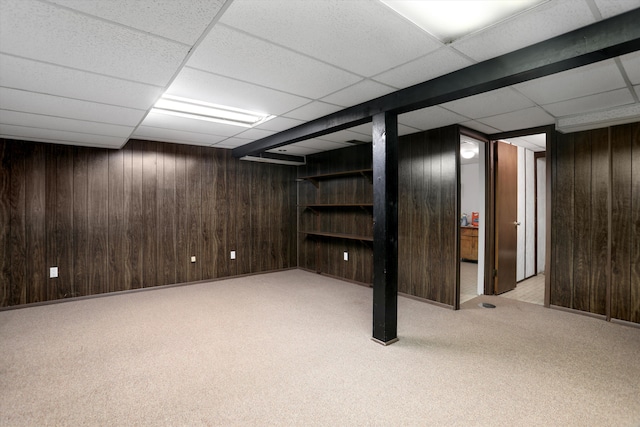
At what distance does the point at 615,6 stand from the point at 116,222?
214 inches

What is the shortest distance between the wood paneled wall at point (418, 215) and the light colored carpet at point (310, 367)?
54 centimetres

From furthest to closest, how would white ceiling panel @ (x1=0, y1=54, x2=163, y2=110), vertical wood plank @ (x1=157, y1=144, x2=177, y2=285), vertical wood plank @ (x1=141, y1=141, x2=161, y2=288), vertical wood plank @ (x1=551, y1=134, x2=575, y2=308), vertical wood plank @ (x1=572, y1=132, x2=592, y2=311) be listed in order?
vertical wood plank @ (x1=157, y1=144, x2=177, y2=285)
vertical wood plank @ (x1=141, y1=141, x2=161, y2=288)
vertical wood plank @ (x1=551, y1=134, x2=575, y2=308)
vertical wood plank @ (x1=572, y1=132, x2=592, y2=311)
white ceiling panel @ (x1=0, y1=54, x2=163, y2=110)

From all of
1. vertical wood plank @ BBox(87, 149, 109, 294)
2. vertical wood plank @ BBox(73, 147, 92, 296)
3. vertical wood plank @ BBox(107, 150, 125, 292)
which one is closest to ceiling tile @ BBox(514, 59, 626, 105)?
vertical wood plank @ BBox(107, 150, 125, 292)

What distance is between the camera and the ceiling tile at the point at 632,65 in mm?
2113

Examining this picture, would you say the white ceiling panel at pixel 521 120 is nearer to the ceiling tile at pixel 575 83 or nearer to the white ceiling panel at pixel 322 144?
the ceiling tile at pixel 575 83

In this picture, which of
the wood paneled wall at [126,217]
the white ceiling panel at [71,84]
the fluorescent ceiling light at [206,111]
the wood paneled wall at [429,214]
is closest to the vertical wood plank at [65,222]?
the wood paneled wall at [126,217]

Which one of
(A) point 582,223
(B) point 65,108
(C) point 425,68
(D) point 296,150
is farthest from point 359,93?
(A) point 582,223

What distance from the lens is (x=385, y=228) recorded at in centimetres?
282

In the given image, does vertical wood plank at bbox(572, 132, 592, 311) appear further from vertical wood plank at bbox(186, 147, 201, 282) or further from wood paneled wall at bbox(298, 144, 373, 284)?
vertical wood plank at bbox(186, 147, 201, 282)

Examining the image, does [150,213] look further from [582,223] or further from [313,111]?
[582,223]

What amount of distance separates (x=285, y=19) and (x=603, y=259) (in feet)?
13.5

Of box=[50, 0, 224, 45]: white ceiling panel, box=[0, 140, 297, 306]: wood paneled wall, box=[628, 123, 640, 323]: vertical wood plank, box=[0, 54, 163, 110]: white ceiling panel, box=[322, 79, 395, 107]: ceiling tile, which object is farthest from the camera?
box=[0, 140, 297, 306]: wood paneled wall

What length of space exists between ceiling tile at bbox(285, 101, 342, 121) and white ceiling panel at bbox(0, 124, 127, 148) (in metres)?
2.28

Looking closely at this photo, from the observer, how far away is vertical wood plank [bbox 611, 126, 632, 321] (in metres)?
3.35
